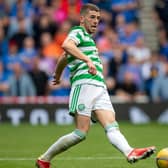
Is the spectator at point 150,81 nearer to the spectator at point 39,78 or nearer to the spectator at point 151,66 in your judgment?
the spectator at point 151,66

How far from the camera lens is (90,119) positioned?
31.6 ft

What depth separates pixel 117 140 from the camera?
9258 mm

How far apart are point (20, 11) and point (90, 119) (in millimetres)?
12029

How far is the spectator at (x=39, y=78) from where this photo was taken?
18.9m

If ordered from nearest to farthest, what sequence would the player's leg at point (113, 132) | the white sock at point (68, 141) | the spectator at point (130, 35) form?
the player's leg at point (113, 132) < the white sock at point (68, 141) < the spectator at point (130, 35)

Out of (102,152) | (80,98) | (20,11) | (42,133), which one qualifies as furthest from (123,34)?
(80,98)

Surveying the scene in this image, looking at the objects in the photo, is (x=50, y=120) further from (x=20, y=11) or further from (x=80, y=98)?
(x=80, y=98)

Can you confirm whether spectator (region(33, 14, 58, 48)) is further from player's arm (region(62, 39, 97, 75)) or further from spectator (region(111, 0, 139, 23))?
player's arm (region(62, 39, 97, 75))

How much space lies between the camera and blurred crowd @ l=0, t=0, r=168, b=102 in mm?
18969

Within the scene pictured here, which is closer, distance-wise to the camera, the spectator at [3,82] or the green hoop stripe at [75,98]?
the green hoop stripe at [75,98]

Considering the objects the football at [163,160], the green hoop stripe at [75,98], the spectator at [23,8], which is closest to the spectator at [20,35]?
the spectator at [23,8]

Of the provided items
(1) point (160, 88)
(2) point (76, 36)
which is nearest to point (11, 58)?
(1) point (160, 88)

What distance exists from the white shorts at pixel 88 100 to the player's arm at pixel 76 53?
530 millimetres

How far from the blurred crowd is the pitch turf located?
46.9 inches
